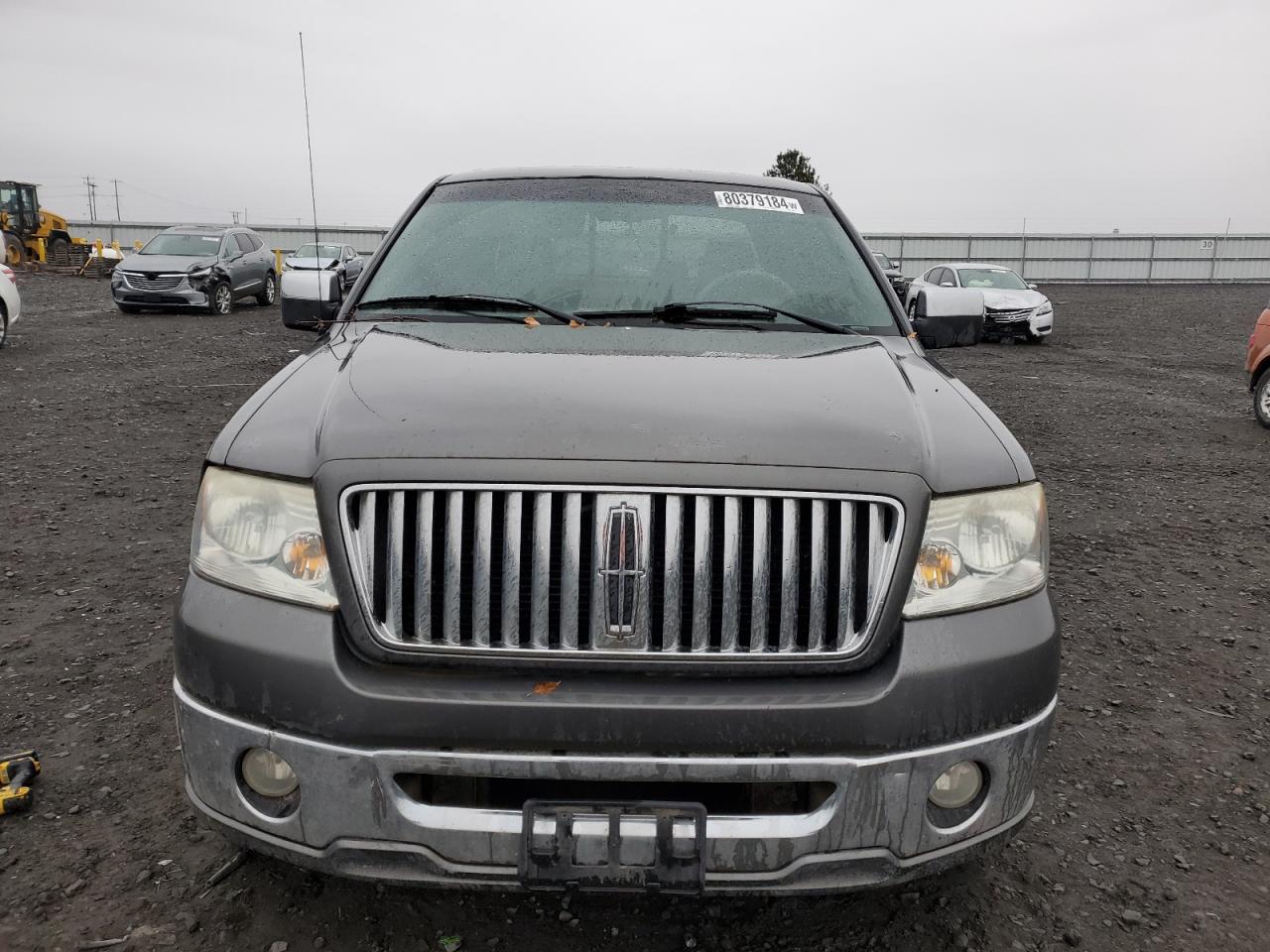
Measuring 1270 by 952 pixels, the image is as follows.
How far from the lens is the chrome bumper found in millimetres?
1759

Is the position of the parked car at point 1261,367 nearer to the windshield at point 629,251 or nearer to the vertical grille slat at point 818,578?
the windshield at point 629,251

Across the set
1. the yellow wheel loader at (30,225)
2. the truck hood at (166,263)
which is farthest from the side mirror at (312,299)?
the yellow wheel loader at (30,225)

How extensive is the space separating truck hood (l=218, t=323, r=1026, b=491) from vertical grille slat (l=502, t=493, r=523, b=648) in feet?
0.34

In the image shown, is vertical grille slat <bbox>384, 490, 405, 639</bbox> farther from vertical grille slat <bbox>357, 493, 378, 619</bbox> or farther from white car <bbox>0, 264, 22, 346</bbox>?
white car <bbox>0, 264, 22, 346</bbox>

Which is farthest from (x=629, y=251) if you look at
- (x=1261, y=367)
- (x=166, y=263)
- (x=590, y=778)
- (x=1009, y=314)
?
(x=166, y=263)

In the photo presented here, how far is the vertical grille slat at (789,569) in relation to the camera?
1.83 meters

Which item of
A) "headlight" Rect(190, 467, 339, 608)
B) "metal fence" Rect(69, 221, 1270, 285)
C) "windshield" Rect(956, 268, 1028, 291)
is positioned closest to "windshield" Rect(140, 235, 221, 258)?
"windshield" Rect(956, 268, 1028, 291)

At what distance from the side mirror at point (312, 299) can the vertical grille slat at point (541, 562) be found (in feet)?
6.11

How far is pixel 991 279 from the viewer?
19.9 metres

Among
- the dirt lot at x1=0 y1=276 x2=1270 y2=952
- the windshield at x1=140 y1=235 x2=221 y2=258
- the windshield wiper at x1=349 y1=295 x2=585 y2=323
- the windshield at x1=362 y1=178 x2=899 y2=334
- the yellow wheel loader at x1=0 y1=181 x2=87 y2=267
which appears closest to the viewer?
the dirt lot at x1=0 y1=276 x2=1270 y2=952

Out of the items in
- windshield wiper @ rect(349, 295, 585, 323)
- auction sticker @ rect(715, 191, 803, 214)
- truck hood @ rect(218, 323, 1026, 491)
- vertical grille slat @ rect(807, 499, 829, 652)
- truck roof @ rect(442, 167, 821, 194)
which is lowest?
vertical grille slat @ rect(807, 499, 829, 652)

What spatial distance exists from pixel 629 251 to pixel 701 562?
5.37 ft

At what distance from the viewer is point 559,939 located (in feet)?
7.36

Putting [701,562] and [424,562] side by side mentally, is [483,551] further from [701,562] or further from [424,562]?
[701,562]
